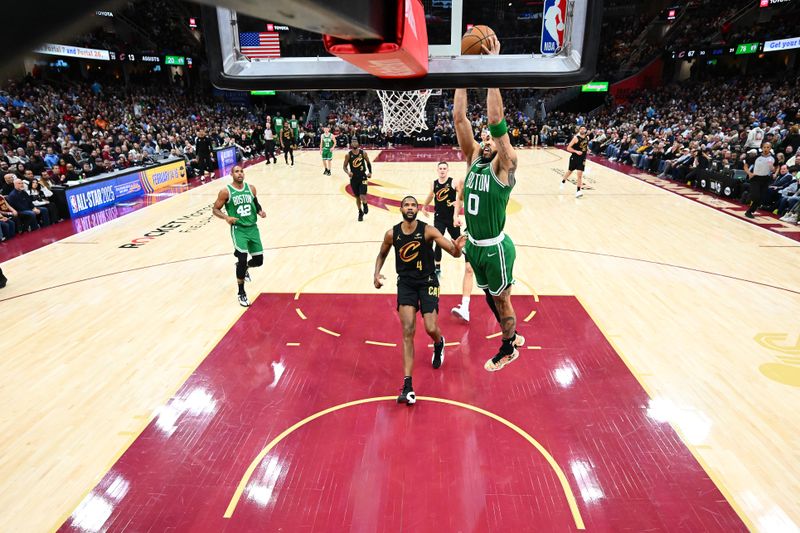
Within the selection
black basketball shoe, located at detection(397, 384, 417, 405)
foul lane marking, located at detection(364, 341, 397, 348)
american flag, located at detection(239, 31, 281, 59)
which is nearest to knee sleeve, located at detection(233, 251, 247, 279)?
foul lane marking, located at detection(364, 341, 397, 348)

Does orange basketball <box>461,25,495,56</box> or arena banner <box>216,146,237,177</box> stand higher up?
orange basketball <box>461,25,495,56</box>

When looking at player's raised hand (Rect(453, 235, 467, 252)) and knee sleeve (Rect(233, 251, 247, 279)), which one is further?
knee sleeve (Rect(233, 251, 247, 279))

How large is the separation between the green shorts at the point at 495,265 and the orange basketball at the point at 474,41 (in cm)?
169

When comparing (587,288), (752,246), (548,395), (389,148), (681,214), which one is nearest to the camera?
(548,395)

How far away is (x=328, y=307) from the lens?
286 inches

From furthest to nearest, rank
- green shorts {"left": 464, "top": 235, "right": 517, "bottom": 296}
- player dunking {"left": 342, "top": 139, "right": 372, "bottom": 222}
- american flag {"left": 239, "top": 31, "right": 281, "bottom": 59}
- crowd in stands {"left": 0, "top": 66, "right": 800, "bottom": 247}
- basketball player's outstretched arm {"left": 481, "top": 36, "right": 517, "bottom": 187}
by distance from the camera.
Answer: crowd in stands {"left": 0, "top": 66, "right": 800, "bottom": 247} → player dunking {"left": 342, "top": 139, "right": 372, "bottom": 222} → green shorts {"left": 464, "top": 235, "right": 517, "bottom": 296} → basketball player's outstretched arm {"left": 481, "top": 36, "right": 517, "bottom": 187} → american flag {"left": 239, "top": 31, "right": 281, "bottom": 59}

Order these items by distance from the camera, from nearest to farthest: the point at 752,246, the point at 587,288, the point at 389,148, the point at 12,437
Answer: the point at 12,437, the point at 587,288, the point at 752,246, the point at 389,148

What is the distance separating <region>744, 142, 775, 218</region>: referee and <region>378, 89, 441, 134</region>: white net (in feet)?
25.7

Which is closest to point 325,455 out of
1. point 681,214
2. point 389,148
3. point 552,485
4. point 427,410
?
point 427,410

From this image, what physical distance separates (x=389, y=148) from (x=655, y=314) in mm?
21694

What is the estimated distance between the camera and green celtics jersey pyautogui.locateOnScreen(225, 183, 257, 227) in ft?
23.4

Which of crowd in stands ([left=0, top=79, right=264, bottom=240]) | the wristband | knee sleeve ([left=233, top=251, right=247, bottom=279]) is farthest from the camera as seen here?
crowd in stands ([left=0, top=79, right=264, bottom=240])

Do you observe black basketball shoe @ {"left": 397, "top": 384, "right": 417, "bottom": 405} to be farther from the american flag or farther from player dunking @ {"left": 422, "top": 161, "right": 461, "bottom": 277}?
the american flag

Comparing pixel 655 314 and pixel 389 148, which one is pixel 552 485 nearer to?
pixel 655 314
